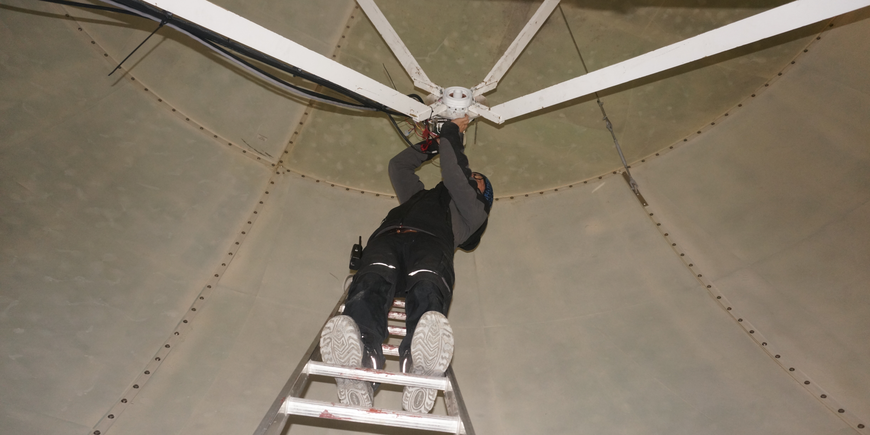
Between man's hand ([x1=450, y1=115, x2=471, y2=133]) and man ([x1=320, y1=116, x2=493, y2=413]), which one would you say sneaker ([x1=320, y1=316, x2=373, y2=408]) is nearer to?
man ([x1=320, y1=116, x2=493, y2=413])

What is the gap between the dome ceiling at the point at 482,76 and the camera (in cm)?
384

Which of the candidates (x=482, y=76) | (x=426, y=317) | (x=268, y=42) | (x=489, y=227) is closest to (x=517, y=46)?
(x=482, y=76)

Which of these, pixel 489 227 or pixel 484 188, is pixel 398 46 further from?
pixel 489 227

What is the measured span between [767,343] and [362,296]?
2.48m

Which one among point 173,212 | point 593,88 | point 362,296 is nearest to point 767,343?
point 593,88

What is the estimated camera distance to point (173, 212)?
3479mm

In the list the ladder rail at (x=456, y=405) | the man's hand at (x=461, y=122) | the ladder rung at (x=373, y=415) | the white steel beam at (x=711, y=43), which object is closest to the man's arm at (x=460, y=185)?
the man's hand at (x=461, y=122)

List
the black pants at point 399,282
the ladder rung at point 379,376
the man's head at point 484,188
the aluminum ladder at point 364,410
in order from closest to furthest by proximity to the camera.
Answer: the aluminum ladder at point 364,410
the ladder rung at point 379,376
the black pants at point 399,282
the man's head at point 484,188

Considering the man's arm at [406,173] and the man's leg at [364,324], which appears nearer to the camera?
the man's leg at [364,324]

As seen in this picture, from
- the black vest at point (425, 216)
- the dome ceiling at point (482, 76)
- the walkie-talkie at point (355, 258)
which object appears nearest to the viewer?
the black vest at point (425, 216)

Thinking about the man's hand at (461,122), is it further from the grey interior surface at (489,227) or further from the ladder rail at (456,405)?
the ladder rail at (456,405)

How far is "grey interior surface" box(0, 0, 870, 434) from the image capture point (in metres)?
2.95

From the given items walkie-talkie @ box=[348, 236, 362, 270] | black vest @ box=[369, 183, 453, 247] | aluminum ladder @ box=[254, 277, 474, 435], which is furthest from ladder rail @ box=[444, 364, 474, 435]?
walkie-talkie @ box=[348, 236, 362, 270]

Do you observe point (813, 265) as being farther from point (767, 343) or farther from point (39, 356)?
point (39, 356)
